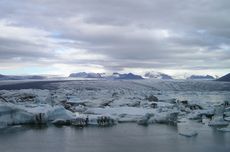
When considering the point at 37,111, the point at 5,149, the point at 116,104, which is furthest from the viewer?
the point at 116,104

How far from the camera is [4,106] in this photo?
19766 mm

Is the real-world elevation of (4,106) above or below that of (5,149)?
above

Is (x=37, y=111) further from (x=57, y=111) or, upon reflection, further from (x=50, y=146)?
(x=50, y=146)

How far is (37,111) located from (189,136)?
9.15 meters

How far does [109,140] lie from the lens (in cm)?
1625

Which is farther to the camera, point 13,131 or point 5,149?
point 13,131

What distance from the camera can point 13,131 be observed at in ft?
61.5

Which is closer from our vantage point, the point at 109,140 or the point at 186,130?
the point at 109,140

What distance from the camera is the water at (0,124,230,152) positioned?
47.5ft

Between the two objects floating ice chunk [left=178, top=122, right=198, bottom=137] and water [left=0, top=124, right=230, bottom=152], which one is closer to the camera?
water [left=0, top=124, right=230, bottom=152]

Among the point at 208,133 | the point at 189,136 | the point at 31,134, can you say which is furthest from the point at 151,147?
the point at 31,134

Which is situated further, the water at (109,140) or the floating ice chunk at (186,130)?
the floating ice chunk at (186,130)

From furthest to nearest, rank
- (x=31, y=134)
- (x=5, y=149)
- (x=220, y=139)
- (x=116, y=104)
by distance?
(x=116, y=104)
(x=31, y=134)
(x=220, y=139)
(x=5, y=149)

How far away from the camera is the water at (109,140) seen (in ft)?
47.5
